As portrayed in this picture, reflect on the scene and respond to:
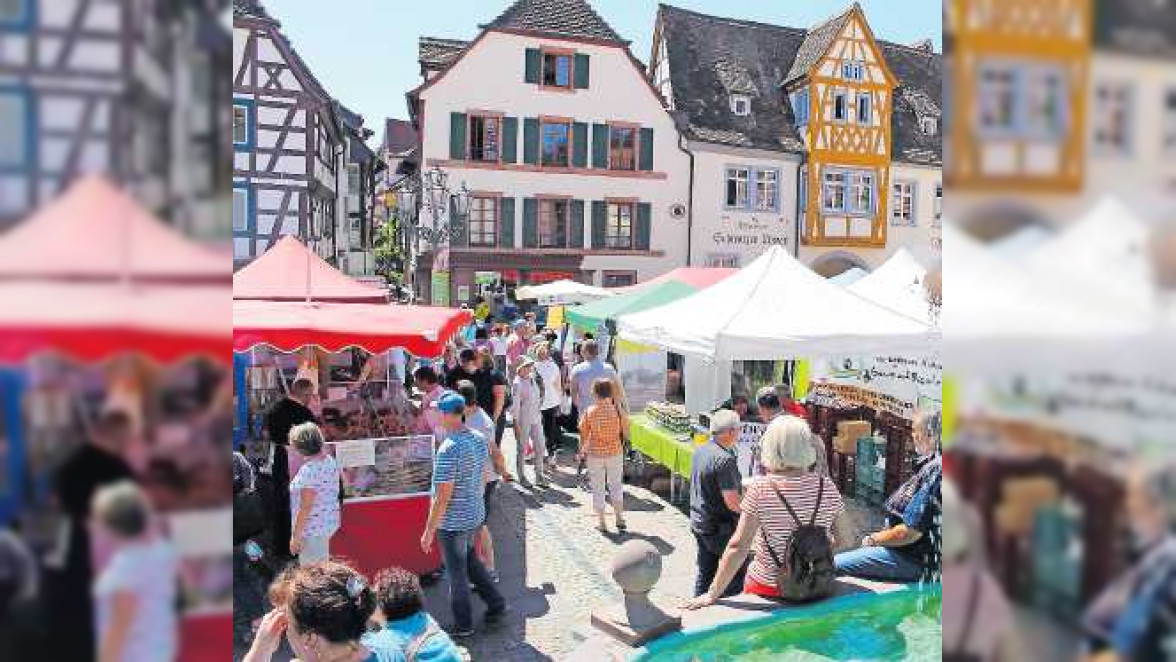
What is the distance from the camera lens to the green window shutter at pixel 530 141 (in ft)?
87.1

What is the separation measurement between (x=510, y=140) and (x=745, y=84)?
845cm

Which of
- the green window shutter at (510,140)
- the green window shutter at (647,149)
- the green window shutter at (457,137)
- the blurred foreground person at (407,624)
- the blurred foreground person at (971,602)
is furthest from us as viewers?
the green window shutter at (647,149)

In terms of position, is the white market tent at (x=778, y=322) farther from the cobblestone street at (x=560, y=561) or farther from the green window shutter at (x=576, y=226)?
the green window shutter at (x=576, y=226)

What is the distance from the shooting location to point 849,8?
94.8 feet

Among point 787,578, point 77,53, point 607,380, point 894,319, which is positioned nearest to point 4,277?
point 77,53

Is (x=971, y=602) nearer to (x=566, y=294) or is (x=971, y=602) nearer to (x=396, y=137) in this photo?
(x=566, y=294)

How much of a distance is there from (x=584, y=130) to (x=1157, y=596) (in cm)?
2680

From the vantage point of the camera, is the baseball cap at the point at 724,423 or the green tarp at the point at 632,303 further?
the green tarp at the point at 632,303

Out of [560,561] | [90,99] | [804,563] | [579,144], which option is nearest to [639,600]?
[804,563]

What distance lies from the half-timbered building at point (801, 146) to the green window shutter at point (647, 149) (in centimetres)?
108

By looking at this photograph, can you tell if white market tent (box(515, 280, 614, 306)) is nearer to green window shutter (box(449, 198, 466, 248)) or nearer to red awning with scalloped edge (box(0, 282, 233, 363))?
green window shutter (box(449, 198, 466, 248))

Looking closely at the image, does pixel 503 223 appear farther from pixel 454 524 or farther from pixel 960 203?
pixel 960 203

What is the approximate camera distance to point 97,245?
1.00 m

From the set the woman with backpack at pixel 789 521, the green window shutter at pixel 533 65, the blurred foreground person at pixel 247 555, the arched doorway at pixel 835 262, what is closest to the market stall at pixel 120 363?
the woman with backpack at pixel 789 521
